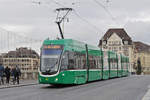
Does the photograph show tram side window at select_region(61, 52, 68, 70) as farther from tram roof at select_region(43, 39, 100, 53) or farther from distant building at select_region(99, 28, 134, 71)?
distant building at select_region(99, 28, 134, 71)

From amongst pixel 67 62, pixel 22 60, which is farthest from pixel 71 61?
pixel 22 60

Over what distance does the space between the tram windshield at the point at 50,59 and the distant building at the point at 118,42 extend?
115 meters

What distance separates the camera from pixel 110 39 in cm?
14288

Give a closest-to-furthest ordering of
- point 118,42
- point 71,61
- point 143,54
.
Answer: point 71,61, point 118,42, point 143,54

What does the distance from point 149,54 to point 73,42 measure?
535ft

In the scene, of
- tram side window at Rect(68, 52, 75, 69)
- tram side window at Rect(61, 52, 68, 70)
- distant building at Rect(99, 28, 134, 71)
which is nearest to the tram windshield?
tram side window at Rect(61, 52, 68, 70)

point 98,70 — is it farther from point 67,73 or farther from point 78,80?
point 67,73

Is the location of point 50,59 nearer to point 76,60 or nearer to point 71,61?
point 71,61

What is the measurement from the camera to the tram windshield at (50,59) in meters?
24.0

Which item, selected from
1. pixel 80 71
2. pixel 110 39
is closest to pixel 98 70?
pixel 80 71

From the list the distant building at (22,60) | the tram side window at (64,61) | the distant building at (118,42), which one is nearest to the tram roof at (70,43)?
the tram side window at (64,61)

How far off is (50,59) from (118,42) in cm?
11899

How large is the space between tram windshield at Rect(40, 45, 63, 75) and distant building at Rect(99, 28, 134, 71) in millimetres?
114968

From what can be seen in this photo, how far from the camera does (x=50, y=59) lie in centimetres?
2420
